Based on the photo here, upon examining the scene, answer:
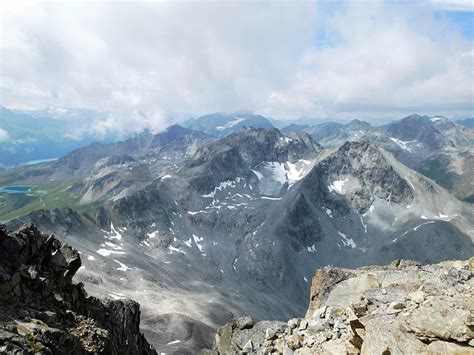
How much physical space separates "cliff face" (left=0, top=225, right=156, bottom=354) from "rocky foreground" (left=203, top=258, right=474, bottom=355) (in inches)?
605

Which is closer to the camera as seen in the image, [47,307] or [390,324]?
[390,324]

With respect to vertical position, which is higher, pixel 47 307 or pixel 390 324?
pixel 390 324

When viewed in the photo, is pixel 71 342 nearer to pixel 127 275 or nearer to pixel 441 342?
pixel 441 342

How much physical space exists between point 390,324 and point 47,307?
1172 inches

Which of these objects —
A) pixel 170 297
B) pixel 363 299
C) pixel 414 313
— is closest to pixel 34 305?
pixel 363 299

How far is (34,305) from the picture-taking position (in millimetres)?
35625

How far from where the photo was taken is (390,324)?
22281 millimetres

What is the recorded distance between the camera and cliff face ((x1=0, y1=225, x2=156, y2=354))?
28469mm

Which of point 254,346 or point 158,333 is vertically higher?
point 254,346

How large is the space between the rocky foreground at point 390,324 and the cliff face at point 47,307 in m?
15.4

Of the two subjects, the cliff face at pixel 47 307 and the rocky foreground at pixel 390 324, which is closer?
the rocky foreground at pixel 390 324

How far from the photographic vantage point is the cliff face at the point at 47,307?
28469mm

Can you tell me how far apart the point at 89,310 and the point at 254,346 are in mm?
20263

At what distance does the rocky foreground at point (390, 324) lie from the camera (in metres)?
19.9
